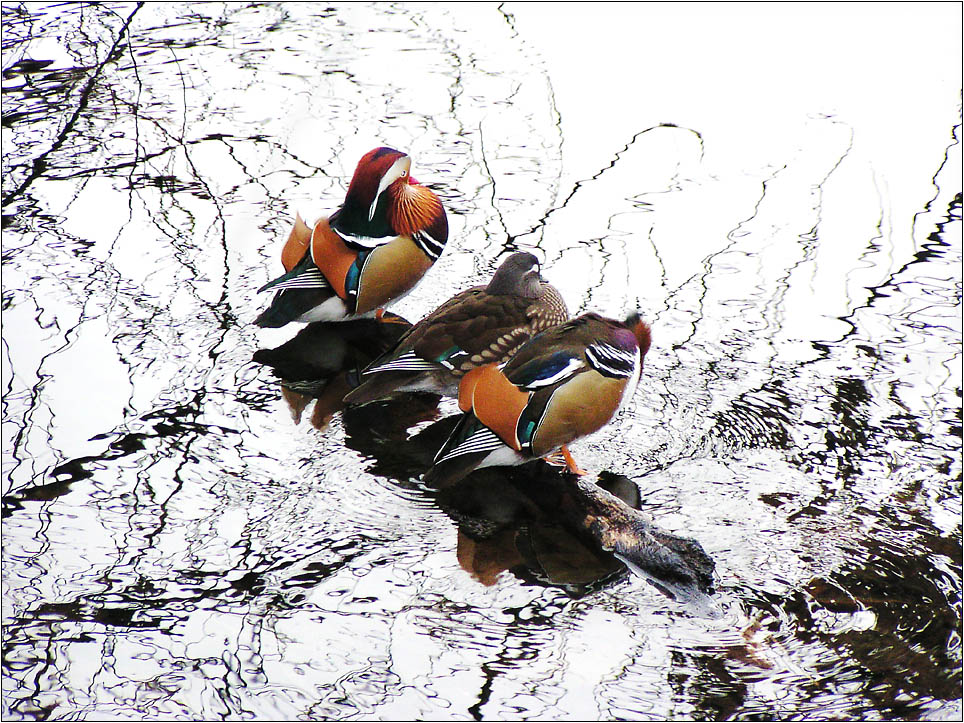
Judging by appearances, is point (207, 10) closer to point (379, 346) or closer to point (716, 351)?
point (379, 346)

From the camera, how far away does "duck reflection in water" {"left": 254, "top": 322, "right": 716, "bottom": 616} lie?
3.18m

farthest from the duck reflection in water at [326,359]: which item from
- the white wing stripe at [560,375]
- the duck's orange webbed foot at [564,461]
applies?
the white wing stripe at [560,375]

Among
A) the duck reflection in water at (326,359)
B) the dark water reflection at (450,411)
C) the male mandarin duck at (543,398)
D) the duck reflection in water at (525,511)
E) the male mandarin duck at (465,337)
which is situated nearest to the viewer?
the dark water reflection at (450,411)

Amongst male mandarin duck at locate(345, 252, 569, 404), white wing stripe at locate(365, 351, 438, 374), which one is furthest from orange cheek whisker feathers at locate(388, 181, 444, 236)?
white wing stripe at locate(365, 351, 438, 374)

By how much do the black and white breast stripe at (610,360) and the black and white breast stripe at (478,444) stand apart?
36cm

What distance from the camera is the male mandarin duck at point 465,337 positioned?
147 inches

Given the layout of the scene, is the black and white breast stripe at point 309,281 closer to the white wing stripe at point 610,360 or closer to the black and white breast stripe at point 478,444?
the black and white breast stripe at point 478,444

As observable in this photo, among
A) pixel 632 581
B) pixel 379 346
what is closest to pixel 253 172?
pixel 379 346

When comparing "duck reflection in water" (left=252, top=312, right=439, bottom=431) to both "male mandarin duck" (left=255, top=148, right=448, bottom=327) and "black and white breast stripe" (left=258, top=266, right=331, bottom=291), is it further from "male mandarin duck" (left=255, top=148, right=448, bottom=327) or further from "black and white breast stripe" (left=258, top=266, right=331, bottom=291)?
"black and white breast stripe" (left=258, top=266, right=331, bottom=291)

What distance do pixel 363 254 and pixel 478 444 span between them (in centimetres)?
120

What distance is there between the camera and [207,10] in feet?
24.3

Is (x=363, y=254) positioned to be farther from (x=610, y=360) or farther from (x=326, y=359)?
(x=610, y=360)

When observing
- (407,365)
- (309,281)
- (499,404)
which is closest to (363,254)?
(309,281)

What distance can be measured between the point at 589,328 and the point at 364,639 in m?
1.17
